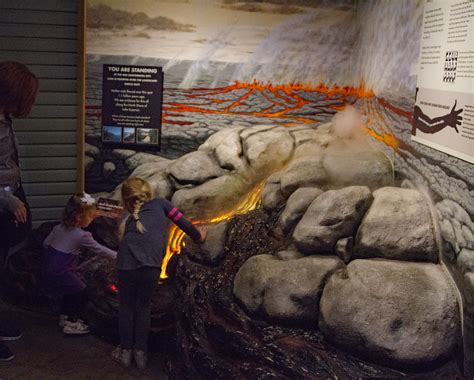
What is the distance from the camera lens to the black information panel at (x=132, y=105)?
7.04m

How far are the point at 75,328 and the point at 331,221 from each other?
8.20 ft

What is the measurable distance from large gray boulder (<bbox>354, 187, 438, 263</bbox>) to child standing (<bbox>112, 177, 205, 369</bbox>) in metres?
1.59

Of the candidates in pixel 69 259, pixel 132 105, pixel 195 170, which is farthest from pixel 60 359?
pixel 132 105

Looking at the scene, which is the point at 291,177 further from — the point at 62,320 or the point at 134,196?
the point at 62,320

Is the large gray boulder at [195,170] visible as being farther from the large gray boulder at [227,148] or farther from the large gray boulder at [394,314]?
the large gray boulder at [394,314]

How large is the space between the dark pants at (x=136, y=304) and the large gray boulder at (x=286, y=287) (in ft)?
2.41

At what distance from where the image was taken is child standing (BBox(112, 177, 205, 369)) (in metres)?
4.98

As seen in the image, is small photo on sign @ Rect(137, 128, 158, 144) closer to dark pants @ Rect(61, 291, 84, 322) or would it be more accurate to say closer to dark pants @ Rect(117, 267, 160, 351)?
dark pants @ Rect(61, 291, 84, 322)

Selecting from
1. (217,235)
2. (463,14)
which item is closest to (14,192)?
(217,235)

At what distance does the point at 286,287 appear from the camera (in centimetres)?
483

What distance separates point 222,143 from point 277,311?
280 centimetres

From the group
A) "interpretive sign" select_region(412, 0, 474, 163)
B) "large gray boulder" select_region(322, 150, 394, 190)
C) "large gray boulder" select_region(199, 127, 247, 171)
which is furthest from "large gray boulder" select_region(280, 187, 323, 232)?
"large gray boulder" select_region(199, 127, 247, 171)

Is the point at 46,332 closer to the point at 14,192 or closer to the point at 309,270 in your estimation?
the point at 14,192

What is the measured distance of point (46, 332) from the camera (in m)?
5.62
